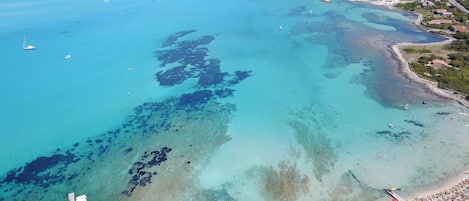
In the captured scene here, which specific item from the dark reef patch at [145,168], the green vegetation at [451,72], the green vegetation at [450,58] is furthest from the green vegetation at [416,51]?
the dark reef patch at [145,168]

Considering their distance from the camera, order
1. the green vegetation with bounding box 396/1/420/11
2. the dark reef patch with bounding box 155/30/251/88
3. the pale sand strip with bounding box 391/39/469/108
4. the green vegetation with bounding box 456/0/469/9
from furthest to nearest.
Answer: the green vegetation with bounding box 396/1/420/11
the green vegetation with bounding box 456/0/469/9
the dark reef patch with bounding box 155/30/251/88
the pale sand strip with bounding box 391/39/469/108

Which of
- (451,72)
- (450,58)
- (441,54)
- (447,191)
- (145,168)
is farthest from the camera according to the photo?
(441,54)

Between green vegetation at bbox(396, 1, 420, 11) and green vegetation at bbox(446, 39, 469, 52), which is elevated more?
green vegetation at bbox(396, 1, 420, 11)

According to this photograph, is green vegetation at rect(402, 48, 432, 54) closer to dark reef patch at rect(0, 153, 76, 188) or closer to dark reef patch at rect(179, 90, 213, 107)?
dark reef patch at rect(179, 90, 213, 107)

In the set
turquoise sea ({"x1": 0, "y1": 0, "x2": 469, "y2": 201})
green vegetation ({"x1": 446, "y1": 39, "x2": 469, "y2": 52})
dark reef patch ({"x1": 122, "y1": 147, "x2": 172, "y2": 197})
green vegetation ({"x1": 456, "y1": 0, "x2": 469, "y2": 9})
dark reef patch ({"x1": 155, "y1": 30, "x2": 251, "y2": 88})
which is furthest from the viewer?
green vegetation ({"x1": 456, "y1": 0, "x2": 469, "y2": 9})

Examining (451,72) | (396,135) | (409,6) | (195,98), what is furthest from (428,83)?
(409,6)

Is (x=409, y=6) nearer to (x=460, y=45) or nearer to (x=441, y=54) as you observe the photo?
(x=460, y=45)

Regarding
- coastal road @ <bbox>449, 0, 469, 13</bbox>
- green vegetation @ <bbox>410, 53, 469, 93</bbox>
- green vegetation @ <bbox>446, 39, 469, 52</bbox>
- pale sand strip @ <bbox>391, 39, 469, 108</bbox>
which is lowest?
pale sand strip @ <bbox>391, 39, 469, 108</bbox>

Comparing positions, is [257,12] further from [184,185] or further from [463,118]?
[184,185]

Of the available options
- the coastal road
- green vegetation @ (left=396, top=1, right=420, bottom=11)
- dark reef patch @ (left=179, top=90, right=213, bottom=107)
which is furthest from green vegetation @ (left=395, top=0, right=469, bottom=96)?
dark reef patch @ (left=179, top=90, right=213, bottom=107)
